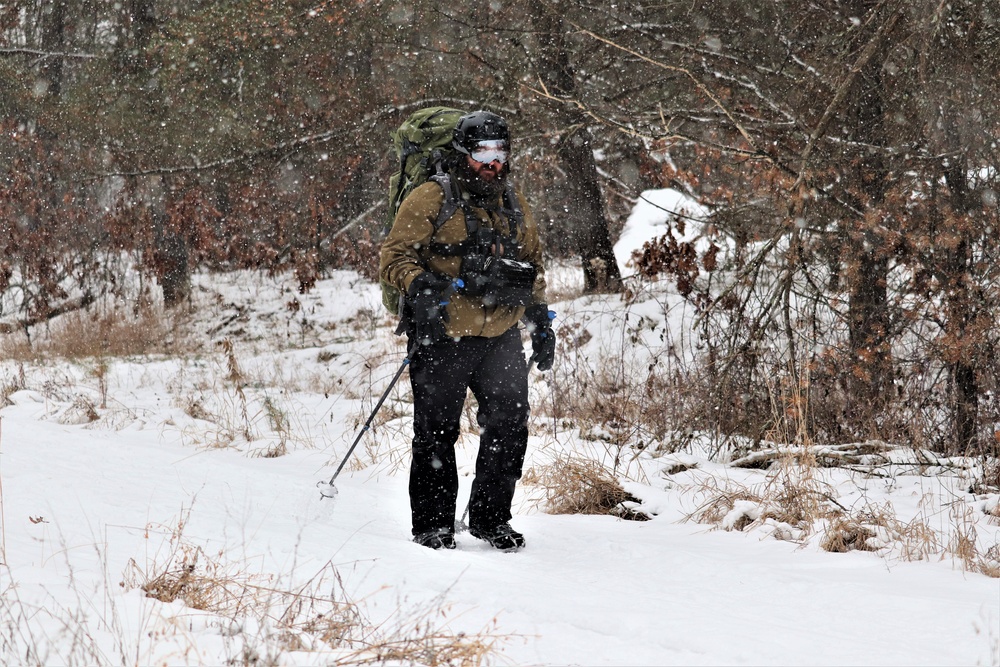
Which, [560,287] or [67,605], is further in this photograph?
[560,287]

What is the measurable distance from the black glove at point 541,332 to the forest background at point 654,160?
154 centimetres

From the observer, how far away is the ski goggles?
4.07 meters

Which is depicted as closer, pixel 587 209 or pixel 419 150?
pixel 419 150

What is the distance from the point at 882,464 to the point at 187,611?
14.0 feet

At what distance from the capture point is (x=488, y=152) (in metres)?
4.08

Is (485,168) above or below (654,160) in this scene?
below

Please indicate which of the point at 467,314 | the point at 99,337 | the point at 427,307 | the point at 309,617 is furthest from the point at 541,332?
the point at 99,337

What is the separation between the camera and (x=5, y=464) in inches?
188

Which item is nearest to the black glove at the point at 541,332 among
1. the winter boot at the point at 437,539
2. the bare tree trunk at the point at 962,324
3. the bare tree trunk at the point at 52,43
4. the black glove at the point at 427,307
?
the black glove at the point at 427,307

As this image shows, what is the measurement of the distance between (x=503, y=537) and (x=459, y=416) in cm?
61

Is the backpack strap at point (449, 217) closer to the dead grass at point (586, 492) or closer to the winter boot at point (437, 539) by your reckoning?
the winter boot at point (437, 539)

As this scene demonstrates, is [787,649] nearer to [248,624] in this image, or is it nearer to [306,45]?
[248,624]

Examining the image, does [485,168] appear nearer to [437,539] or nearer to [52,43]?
[437,539]

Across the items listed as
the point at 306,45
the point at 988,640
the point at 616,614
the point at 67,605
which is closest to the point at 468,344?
the point at 616,614
